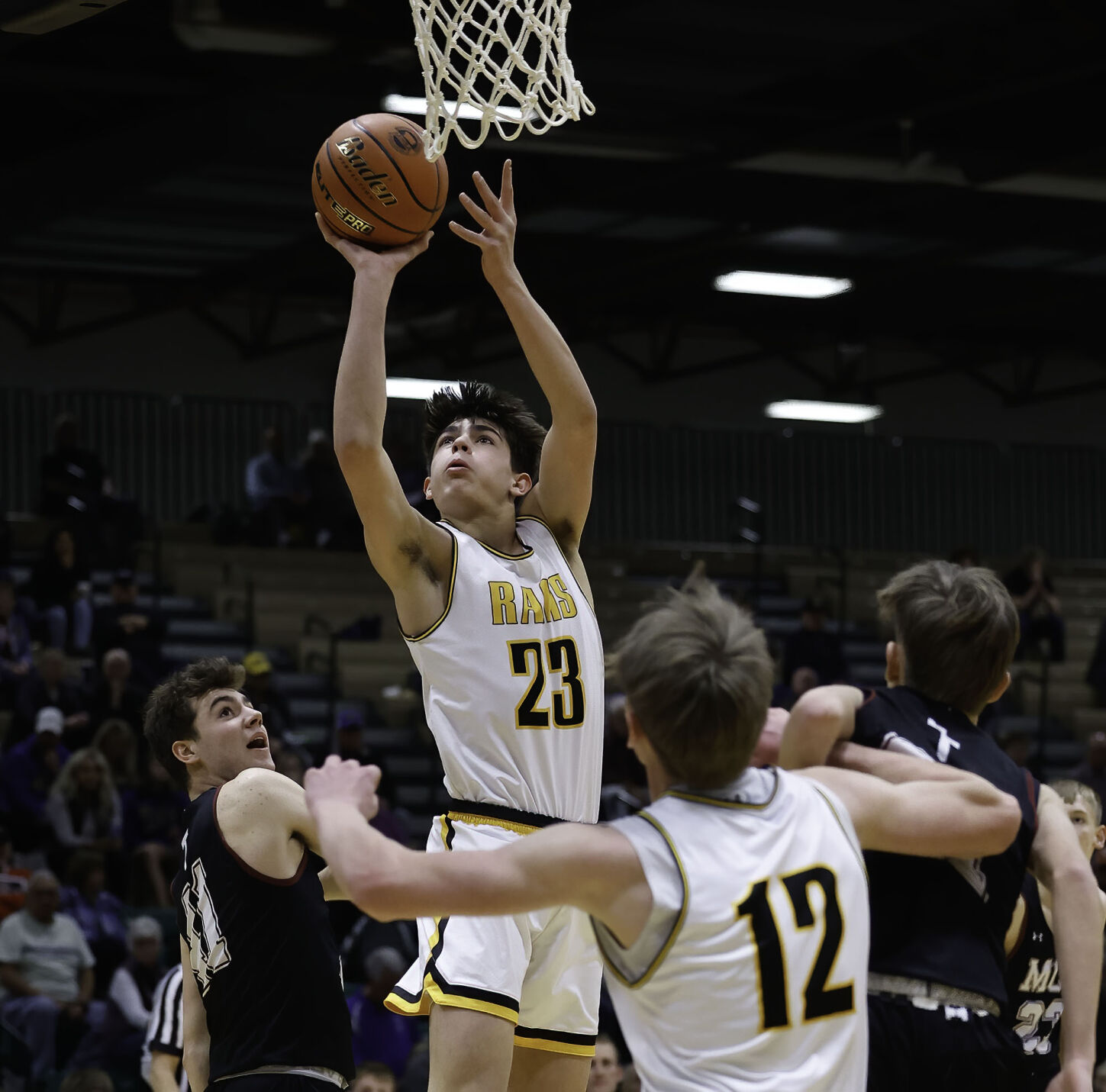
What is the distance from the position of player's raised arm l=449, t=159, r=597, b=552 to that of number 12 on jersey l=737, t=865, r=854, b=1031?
7.25 ft

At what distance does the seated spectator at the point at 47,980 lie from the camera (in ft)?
36.2

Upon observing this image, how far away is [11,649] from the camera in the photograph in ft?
49.6

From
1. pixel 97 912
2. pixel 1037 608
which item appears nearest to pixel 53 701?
pixel 97 912

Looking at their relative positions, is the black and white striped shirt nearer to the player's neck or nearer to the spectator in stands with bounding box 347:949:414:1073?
the player's neck

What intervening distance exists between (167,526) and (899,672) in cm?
1738

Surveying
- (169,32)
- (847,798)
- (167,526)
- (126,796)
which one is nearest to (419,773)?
(126,796)

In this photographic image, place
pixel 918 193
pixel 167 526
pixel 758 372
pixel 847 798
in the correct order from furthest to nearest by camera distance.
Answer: pixel 758 372 → pixel 167 526 → pixel 918 193 → pixel 847 798

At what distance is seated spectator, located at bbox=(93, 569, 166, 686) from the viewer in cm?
1519

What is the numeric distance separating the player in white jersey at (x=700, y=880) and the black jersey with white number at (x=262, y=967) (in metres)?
1.68

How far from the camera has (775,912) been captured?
121 inches

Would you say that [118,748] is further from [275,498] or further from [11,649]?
[275,498]

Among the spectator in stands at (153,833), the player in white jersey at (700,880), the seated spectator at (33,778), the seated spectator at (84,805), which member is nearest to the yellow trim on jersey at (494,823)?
the player in white jersey at (700,880)

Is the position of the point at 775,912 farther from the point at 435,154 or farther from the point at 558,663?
the point at 435,154

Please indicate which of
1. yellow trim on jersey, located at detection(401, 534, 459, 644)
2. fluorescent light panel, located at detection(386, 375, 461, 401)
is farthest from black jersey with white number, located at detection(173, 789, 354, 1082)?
fluorescent light panel, located at detection(386, 375, 461, 401)
